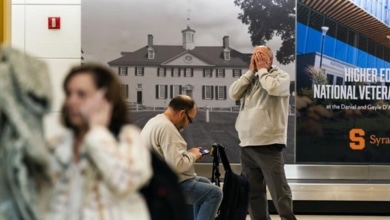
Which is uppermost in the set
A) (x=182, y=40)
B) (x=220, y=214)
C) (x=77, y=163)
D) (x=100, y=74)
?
(x=182, y=40)

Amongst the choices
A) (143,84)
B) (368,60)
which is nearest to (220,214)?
(143,84)

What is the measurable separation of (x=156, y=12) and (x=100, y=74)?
5766 millimetres

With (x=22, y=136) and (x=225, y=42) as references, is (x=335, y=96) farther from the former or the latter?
(x=22, y=136)

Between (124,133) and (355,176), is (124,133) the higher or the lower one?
the higher one

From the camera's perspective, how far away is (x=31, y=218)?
1.34 meters

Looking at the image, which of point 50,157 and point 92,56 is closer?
point 50,157

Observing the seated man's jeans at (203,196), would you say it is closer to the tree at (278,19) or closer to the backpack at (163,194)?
the backpack at (163,194)

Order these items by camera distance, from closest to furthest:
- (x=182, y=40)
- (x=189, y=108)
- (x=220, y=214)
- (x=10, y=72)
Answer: (x=10, y=72) < (x=189, y=108) < (x=220, y=214) < (x=182, y=40)

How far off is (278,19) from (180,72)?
4.09 feet

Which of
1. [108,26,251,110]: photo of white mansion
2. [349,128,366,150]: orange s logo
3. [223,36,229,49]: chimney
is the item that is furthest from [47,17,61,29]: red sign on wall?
[349,128,366,150]: orange s logo

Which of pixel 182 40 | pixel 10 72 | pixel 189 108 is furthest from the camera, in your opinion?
pixel 182 40

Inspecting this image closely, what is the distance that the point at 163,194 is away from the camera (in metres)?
1.68

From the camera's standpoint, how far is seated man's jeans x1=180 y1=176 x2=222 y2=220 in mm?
4445

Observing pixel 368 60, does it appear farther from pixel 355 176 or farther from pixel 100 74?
pixel 100 74
